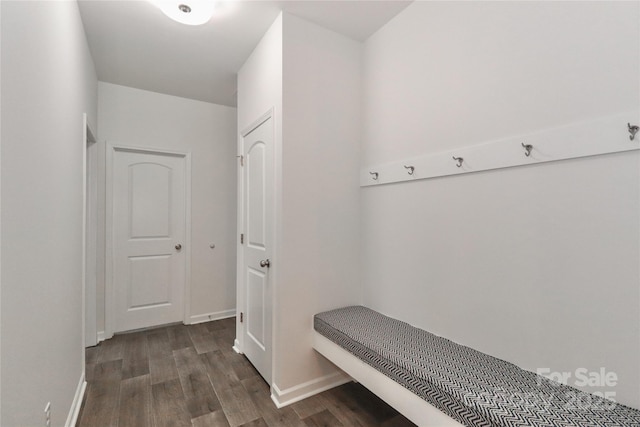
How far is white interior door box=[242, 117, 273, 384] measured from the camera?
2145mm

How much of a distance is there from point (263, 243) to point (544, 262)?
1.70 m

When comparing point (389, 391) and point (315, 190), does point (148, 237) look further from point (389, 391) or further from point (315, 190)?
point (389, 391)

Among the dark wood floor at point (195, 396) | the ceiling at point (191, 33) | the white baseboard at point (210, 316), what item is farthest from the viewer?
the white baseboard at point (210, 316)

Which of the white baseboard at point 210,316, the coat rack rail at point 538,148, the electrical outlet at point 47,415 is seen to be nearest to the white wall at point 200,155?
the white baseboard at point 210,316

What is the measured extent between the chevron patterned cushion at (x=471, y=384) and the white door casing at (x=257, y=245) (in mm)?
664

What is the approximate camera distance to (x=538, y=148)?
130cm

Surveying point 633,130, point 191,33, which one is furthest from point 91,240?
point 633,130

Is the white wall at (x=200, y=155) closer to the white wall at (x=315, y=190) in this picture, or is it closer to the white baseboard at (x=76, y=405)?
the white baseboard at (x=76, y=405)

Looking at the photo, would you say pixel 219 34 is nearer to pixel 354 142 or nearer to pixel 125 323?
pixel 354 142

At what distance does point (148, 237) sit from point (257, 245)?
5.39 ft

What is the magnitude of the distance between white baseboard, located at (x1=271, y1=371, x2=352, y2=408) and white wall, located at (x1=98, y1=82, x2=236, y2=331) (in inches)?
71.9

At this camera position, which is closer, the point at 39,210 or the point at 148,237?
the point at 39,210

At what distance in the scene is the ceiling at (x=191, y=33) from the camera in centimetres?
193

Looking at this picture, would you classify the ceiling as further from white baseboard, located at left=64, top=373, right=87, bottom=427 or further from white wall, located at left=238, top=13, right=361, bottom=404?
white baseboard, located at left=64, top=373, right=87, bottom=427
